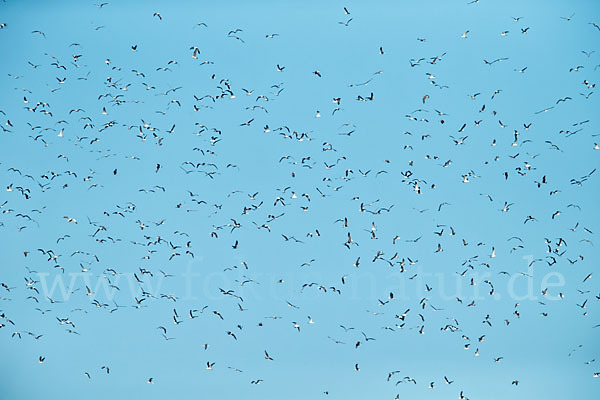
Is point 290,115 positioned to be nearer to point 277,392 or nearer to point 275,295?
point 275,295

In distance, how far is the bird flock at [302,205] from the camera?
5.12m

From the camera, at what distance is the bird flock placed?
202 inches

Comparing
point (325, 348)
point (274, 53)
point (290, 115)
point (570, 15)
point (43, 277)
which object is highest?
point (570, 15)

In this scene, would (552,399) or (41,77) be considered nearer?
(552,399)

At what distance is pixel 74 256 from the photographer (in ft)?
17.3

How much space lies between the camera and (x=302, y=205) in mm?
5234

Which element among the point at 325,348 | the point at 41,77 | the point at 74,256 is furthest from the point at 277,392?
the point at 41,77

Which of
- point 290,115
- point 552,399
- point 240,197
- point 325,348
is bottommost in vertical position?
point 325,348

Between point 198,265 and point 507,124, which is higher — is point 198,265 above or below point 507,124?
below

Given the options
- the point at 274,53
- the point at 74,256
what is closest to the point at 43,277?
the point at 74,256

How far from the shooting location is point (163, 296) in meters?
5.23

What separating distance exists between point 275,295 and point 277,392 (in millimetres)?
699

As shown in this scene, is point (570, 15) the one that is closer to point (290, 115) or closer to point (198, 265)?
point (290, 115)

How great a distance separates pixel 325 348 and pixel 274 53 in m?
2.23
